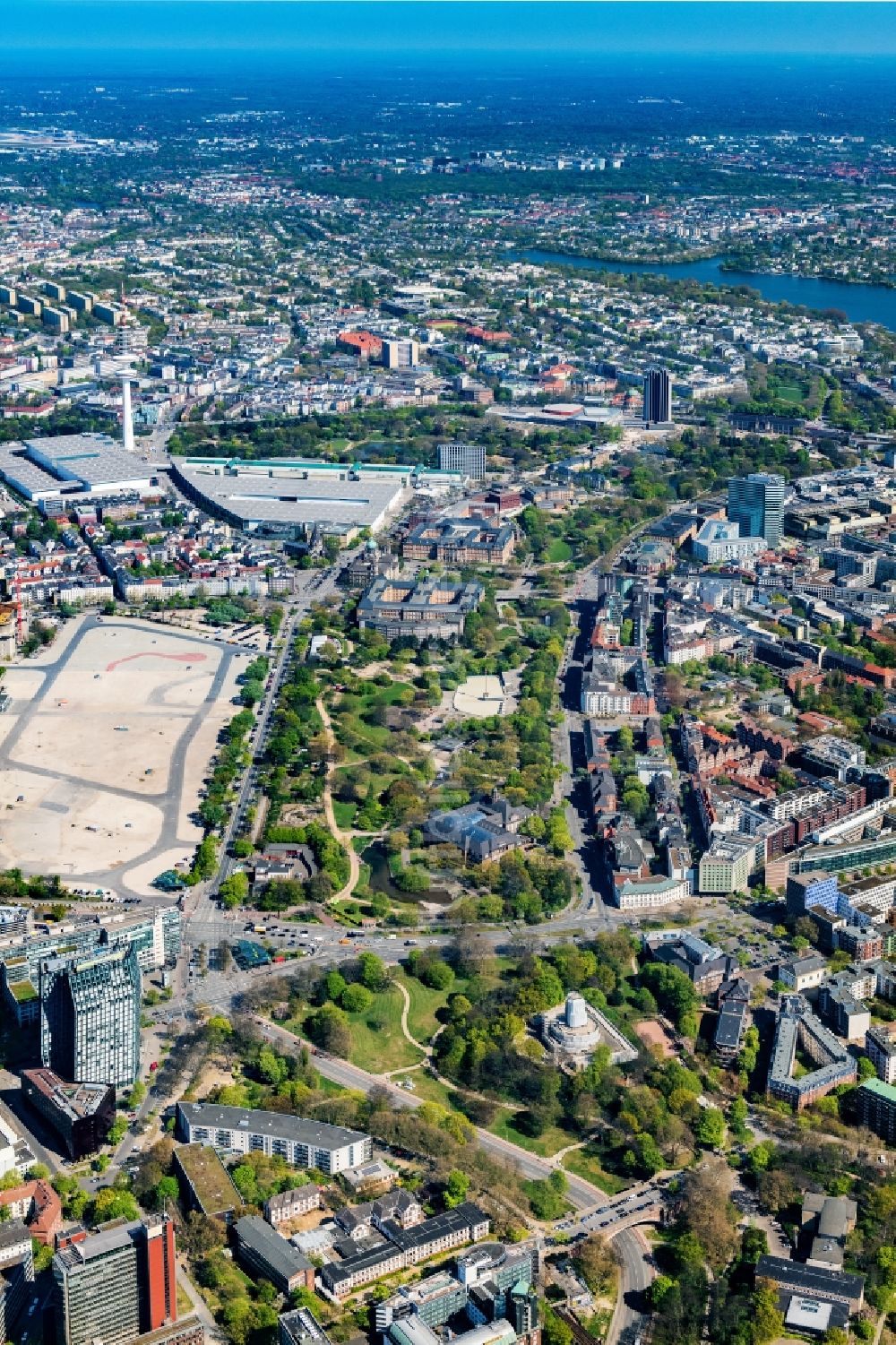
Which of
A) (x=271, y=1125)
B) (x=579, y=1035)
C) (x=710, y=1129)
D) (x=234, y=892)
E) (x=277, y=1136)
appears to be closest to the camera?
(x=277, y=1136)

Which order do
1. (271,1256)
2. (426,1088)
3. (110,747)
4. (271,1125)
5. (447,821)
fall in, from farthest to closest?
1. (110,747)
2. (447,821)
3. (426,1088)
4. (271,1125)
5. (271,1256)

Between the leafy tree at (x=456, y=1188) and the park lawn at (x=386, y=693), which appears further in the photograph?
the park lawn at (x=386, y=693)

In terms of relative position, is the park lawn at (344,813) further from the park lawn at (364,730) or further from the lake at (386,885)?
the park lawn at (364,730)

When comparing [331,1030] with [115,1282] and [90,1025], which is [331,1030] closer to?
[90,1025]

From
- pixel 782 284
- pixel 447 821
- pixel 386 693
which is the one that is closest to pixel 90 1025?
pixel 447 821

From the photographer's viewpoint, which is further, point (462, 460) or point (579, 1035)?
point (462, 460)

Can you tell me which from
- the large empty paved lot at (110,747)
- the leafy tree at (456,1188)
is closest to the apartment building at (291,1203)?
the leafy tree at (456,1188)
